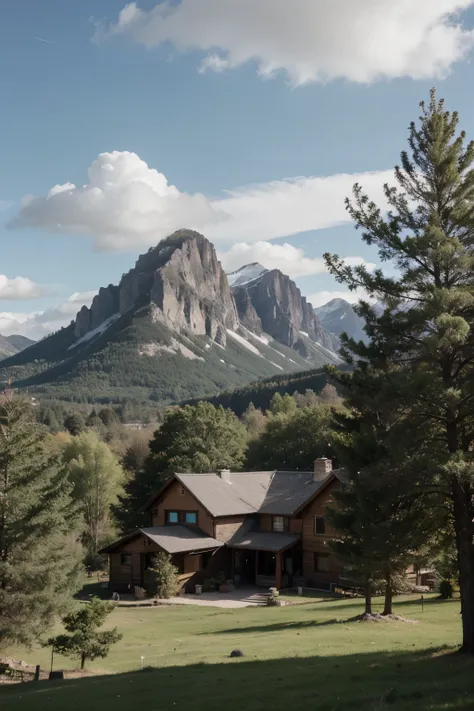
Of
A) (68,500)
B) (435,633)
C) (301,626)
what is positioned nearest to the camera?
(435,633)

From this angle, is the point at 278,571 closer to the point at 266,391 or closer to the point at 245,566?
the point at 245,566

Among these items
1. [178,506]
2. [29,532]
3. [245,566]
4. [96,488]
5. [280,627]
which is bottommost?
[245,566]

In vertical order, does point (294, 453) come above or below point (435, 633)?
above

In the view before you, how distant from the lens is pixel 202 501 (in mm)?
42688

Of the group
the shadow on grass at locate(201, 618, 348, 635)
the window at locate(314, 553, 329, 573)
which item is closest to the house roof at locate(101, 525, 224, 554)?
the window at locate(314, 553, 329, 573)

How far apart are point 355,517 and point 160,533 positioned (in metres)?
23.5

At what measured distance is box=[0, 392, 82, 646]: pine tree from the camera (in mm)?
20828

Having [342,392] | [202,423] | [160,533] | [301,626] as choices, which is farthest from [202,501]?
[342,392]

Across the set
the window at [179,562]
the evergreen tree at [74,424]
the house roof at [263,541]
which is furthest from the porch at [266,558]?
the evergreen tree at [74,424]

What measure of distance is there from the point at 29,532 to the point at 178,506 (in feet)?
77.1

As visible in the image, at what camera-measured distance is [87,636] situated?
61.2ft

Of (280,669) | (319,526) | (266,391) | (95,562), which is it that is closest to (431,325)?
(280,669)

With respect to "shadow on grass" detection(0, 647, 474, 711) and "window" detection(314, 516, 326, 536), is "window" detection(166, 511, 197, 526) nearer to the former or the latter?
"window" detection(314, 516, 326, 536)

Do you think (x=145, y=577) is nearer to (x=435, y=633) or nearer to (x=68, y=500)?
(x=68, y=500)
